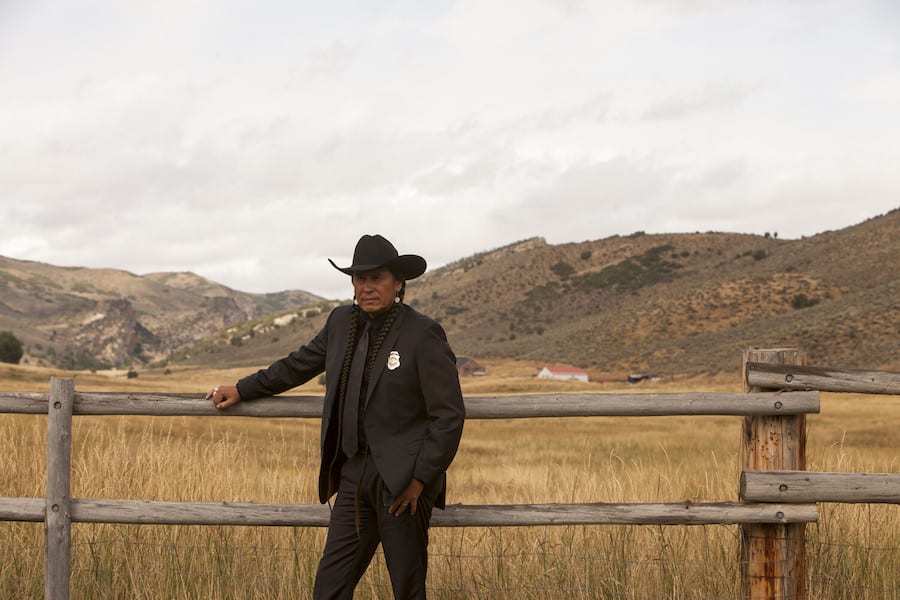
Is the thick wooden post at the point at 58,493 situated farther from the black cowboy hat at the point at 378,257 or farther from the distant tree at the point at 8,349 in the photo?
the distant tree at the point at 8,349

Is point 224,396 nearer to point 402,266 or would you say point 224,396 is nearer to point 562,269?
point 402,266

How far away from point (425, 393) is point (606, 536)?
2721 millimetres

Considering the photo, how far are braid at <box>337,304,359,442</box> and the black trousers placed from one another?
22cm

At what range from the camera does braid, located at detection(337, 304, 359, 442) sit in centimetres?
401

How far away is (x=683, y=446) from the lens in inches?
757

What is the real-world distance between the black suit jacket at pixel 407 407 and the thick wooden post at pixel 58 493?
4.94 feet

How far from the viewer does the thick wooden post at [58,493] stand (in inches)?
181

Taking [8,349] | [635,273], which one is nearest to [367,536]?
[8,349]

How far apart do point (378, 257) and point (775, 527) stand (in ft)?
8.35

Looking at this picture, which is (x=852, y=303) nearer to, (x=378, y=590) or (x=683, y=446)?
(x=683, y=446)

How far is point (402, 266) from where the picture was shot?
4.04m

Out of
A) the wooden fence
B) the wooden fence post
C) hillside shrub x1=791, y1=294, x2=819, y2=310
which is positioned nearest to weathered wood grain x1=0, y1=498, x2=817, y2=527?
the wooden fence

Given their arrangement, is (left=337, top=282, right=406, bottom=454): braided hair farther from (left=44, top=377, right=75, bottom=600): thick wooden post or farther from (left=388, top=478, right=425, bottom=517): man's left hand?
(left=44, top=377, right=75, bottom=600): thick wooden post

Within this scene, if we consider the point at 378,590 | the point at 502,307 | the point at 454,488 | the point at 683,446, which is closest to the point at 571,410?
the point at 378,590
